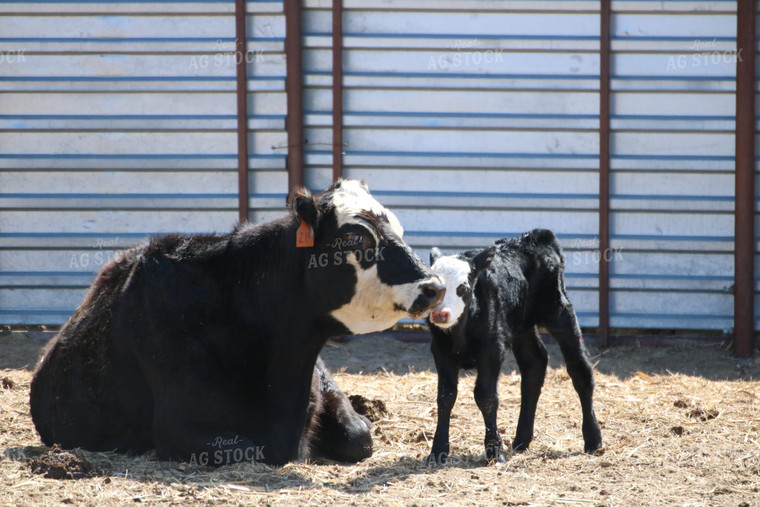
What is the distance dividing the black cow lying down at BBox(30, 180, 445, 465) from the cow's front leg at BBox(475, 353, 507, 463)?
905 mm

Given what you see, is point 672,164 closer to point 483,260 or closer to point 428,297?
point 483,260

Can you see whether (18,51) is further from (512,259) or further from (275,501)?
(275,501)

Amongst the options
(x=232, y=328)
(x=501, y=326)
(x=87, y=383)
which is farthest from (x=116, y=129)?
(x=501, y=326)

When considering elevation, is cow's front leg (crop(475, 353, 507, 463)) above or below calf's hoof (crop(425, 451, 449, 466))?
above

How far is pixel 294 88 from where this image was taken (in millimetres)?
9969

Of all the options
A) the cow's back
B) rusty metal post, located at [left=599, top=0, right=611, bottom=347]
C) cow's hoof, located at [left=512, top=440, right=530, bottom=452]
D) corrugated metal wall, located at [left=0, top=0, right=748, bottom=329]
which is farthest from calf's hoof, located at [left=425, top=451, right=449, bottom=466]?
rusty metal post, located at [left=599, top=0, right=611, bottom=347]

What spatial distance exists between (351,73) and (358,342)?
9.87ft

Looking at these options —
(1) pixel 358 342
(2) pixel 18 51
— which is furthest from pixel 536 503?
(2) pixel 18 51

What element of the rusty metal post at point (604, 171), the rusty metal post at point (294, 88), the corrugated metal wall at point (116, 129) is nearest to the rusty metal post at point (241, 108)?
the corrugated metal wall at point (116, 129)

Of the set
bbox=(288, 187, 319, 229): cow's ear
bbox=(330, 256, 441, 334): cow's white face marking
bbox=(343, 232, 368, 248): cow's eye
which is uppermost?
bbox=(288, 187, 319, 229): cow's ear

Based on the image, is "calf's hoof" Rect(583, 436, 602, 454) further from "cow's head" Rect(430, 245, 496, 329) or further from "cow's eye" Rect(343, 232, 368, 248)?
"cow's eye" Rect(343, 232, 368, 248)

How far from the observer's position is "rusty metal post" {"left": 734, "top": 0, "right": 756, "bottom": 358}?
9.64 meters

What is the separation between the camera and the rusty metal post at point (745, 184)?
964cm

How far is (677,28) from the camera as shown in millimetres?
9938
